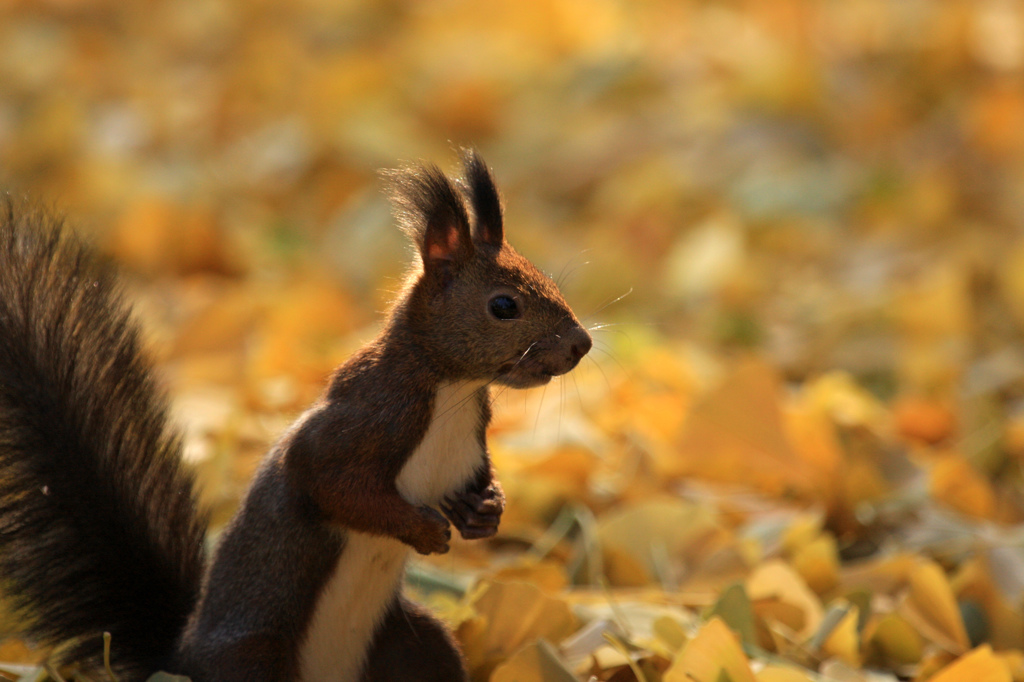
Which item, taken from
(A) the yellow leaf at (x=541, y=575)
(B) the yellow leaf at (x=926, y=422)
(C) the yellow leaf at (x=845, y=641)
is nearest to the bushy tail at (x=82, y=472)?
(A) the yellow leaf at (x=541, y=575)

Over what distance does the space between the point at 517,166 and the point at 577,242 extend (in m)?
0.38

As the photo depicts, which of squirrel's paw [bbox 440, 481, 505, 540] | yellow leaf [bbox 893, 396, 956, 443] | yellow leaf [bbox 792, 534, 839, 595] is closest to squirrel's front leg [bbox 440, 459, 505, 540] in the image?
squirrel's paw [bbox 440, 481, 505, 540]

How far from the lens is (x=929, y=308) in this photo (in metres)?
2.09

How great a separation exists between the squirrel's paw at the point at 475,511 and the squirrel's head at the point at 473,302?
Answer: 0.10 metres

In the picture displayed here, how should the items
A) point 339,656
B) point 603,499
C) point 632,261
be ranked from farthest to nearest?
point 632,261
point 603,499
point 339,656

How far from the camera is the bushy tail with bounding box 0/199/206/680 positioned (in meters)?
0.95

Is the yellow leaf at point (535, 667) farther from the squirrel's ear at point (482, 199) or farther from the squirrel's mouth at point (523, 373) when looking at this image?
the squirrel's ear at point (482, 199)

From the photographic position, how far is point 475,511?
3.10ft

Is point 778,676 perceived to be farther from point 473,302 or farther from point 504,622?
point 473,302

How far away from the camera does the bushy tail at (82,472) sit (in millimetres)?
946

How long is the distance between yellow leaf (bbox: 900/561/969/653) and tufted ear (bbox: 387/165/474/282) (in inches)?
23.6

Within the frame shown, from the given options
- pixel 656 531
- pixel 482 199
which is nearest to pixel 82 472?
pixel 482 199

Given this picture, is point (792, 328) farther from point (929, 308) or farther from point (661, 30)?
point (661, 30)

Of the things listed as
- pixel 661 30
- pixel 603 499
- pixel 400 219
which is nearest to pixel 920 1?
pixel 661 30
